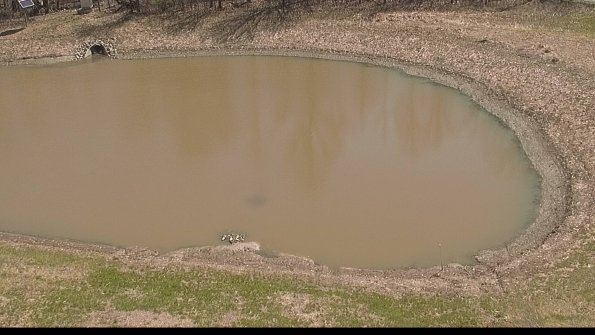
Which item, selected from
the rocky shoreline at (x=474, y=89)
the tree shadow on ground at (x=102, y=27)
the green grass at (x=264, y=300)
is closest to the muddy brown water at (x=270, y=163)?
the rocky shoreline at (x=474, y=89)

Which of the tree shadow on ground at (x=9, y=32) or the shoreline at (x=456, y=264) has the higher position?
the tree shadow on ground at (x=9, y=32)

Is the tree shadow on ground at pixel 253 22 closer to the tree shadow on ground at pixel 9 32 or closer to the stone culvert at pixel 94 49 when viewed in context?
the stone culvert at pixel 94 49

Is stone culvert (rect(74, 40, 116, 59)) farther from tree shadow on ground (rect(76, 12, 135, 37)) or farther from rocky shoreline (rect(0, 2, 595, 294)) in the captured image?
tree shadow on ground (rect(76, 12, 135, 37))

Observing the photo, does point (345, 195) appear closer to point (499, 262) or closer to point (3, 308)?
point (499, 262)

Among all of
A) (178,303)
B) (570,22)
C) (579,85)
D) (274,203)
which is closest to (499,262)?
(274,203)

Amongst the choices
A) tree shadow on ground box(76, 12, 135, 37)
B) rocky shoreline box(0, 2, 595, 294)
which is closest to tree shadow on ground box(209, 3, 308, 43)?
rocky shoreline box(0, 2, 595, 294)
